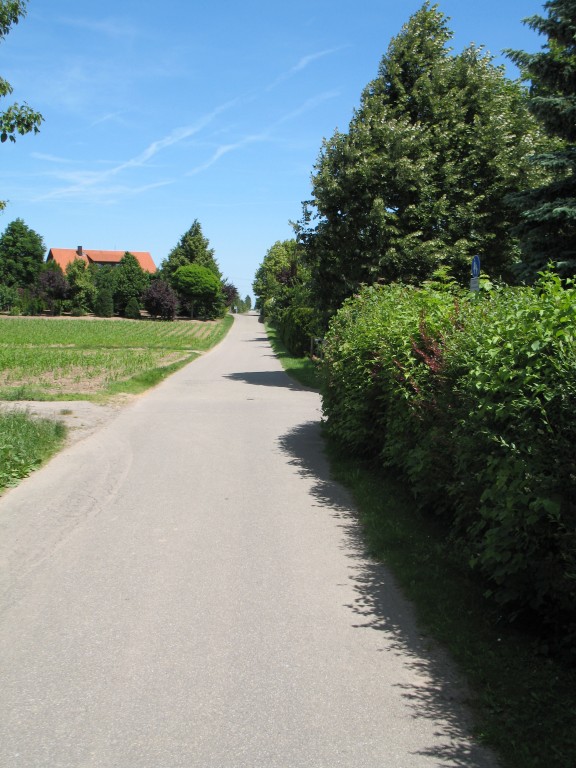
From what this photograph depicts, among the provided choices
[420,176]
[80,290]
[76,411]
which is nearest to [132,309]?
[80,290]

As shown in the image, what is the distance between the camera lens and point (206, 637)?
13.1 ft

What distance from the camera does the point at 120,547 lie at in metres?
5.62

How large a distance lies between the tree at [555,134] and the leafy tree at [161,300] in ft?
236

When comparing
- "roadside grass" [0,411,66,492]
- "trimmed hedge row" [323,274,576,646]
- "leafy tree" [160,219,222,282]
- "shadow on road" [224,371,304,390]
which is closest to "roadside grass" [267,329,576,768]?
"trimmed hedge row" [323,274,576,646]

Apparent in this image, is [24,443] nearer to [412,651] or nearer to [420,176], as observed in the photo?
[412,651]

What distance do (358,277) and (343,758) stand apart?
17730mm

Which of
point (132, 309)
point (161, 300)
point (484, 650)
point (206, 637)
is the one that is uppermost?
point (161, 300)

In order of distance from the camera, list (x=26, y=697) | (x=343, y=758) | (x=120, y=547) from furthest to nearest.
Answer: (x=120, y=547) < (x=26, y=697) < (x=343, y=758)

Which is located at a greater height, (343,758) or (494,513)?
(494,513)

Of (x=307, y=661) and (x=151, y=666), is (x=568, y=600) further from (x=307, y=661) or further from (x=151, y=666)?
(x=151, y=666)

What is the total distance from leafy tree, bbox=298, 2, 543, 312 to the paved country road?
1300 cm

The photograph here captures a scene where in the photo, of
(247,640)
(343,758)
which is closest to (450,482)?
(247,640)

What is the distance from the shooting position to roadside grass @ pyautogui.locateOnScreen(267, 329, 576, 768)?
2.91 meters

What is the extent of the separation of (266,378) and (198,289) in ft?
215
